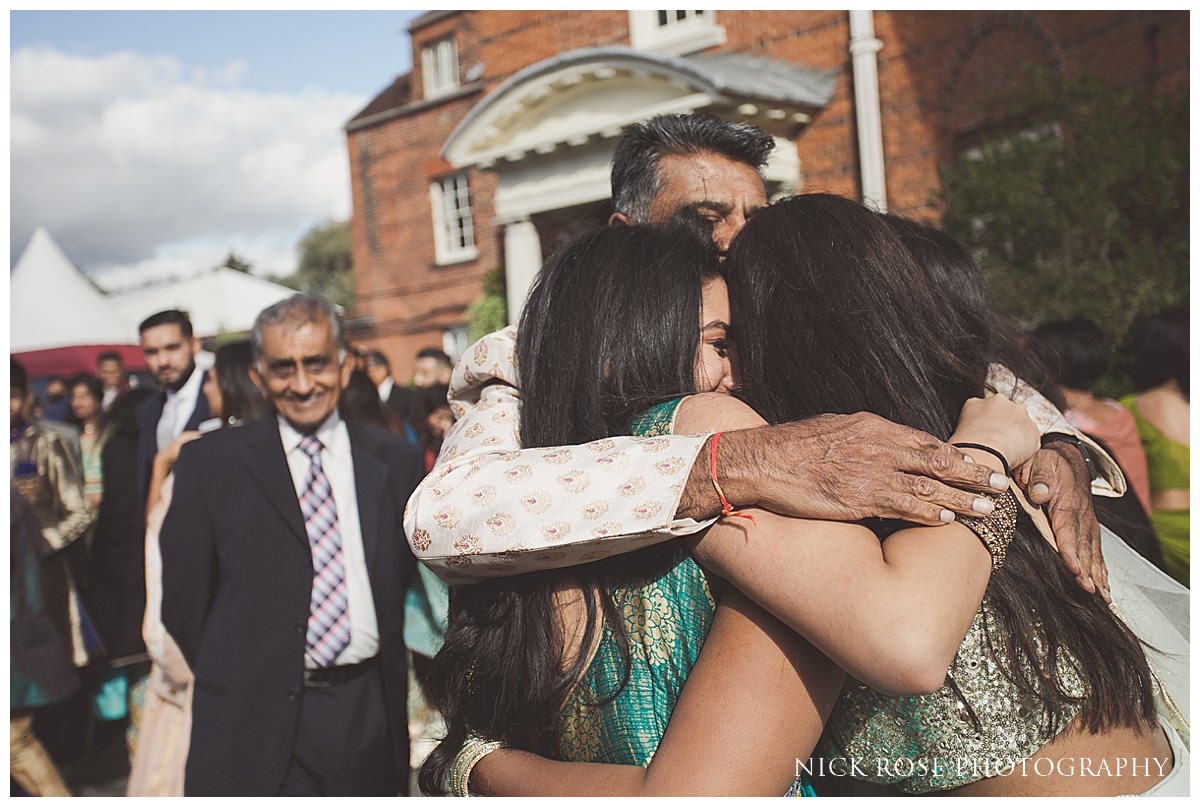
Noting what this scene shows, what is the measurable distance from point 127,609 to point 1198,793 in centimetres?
552

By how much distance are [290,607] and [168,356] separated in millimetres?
3199

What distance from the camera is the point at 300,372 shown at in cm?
379

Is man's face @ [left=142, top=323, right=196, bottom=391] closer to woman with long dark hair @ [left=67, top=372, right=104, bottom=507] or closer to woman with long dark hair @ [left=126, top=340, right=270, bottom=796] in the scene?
woman with long dark hair @ [left=67, top=372, right=104, bottom=507]

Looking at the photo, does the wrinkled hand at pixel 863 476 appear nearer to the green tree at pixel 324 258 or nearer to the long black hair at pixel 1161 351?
the long black hair at pixel 1161 351

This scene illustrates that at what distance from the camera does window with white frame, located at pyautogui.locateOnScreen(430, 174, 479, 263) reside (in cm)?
1862

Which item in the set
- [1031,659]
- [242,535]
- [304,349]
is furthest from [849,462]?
[304,349]

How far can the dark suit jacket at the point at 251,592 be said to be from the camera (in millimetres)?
3281

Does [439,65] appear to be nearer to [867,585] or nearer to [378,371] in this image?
[378,371]

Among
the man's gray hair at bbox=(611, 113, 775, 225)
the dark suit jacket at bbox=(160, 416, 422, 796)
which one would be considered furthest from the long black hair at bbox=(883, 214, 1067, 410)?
the dark suit jacket at bbox=(160, 416, 422, 796)

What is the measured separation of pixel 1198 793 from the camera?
5.83 feet

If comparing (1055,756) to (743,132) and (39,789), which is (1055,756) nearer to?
(743,132)

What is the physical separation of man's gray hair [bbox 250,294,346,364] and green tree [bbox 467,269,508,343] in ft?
36.2

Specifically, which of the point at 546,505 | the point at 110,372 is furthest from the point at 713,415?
the point at 110,372

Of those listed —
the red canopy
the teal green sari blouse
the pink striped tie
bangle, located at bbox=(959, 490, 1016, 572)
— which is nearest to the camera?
bangle, located at bbox=(959, 490, 1016, 572)
